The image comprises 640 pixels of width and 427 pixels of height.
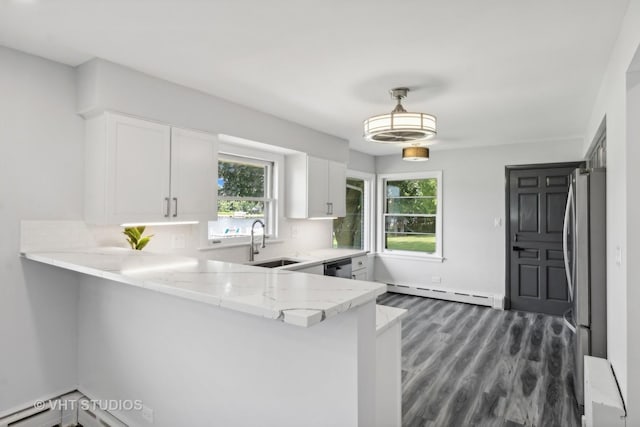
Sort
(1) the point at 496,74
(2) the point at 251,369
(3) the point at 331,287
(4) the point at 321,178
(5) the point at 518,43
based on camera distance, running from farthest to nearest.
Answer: (4) the point at 321,178 < (1) the point at 496,74 < (5) the point at 518,43 < (2) the point at 251,369 < (3) the point at 331,287

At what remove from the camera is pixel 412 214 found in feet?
20.4

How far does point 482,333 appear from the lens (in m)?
4.21

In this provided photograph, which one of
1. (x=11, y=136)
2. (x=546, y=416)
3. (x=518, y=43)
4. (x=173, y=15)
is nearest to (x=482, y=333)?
(x=546, y=416)

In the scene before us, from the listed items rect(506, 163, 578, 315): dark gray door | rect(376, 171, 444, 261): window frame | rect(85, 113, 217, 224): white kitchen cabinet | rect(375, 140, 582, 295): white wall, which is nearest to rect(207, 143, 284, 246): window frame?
rect(85, 113, 217, 224): white kitchen cabinet

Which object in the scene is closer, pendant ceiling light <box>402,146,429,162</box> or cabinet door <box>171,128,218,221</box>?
cabinet door <box>171,128,218,221</box>

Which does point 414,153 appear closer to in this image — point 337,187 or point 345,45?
point 337,187

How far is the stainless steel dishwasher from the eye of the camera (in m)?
4.23

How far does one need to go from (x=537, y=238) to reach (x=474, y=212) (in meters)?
0.89

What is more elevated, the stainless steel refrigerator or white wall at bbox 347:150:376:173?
white wall at bbox 347:150:376:173

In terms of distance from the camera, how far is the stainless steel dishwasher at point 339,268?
423 centimetres

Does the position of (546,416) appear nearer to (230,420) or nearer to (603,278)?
(603,278)

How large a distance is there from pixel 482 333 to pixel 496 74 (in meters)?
2.85

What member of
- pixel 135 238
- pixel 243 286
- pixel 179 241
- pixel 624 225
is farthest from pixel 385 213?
pixel 243 286

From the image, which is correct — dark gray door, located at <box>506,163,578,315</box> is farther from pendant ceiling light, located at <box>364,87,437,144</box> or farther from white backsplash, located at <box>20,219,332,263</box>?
pendant ceiling light, located at <box>364,87,437,144</box>
